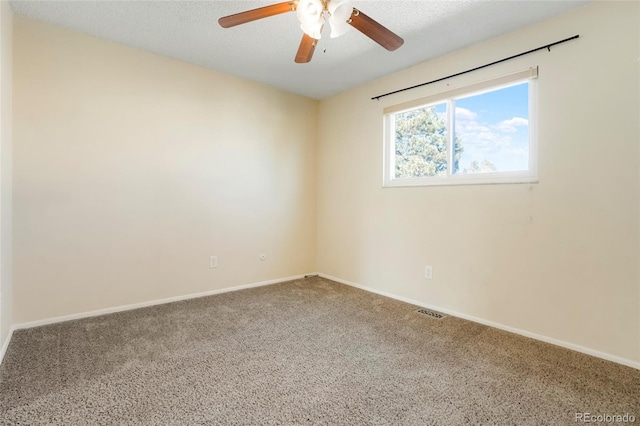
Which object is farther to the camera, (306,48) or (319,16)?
(306,48)

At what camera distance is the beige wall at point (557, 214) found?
1.96m

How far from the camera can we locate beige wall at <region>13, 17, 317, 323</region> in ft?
7.87

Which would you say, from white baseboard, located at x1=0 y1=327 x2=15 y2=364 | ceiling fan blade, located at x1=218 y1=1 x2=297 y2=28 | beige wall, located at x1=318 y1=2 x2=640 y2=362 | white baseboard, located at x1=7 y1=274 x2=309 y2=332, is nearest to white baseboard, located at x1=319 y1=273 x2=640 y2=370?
beige wall, located at x1=318 y1=2 x2=640 y2=362

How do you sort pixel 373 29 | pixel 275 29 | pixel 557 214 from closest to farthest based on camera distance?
pixel 373 29 < pixel 557 214 < pixel 275 29

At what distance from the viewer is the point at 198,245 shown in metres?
3.23

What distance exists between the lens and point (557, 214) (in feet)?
7.25

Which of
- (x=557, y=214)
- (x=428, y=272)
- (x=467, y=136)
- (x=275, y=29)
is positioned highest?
(x=275, y=29)

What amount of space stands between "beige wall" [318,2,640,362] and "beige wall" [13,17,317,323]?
1.64 metres

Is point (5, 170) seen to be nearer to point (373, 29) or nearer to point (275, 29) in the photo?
point (275, 29)

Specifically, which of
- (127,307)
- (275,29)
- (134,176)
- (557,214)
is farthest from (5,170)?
(557,214)

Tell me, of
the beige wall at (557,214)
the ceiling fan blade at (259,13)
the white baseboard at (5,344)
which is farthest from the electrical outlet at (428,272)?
the white baseboard at (5,344)

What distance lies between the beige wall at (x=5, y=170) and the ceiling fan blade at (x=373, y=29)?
2.23m

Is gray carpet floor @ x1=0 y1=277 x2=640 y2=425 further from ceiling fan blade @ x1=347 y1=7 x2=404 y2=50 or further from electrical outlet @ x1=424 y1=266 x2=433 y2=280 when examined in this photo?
ceiling fan blade @ x1=347 y1=7 x2=404 y2=50

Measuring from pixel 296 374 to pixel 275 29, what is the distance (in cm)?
252
